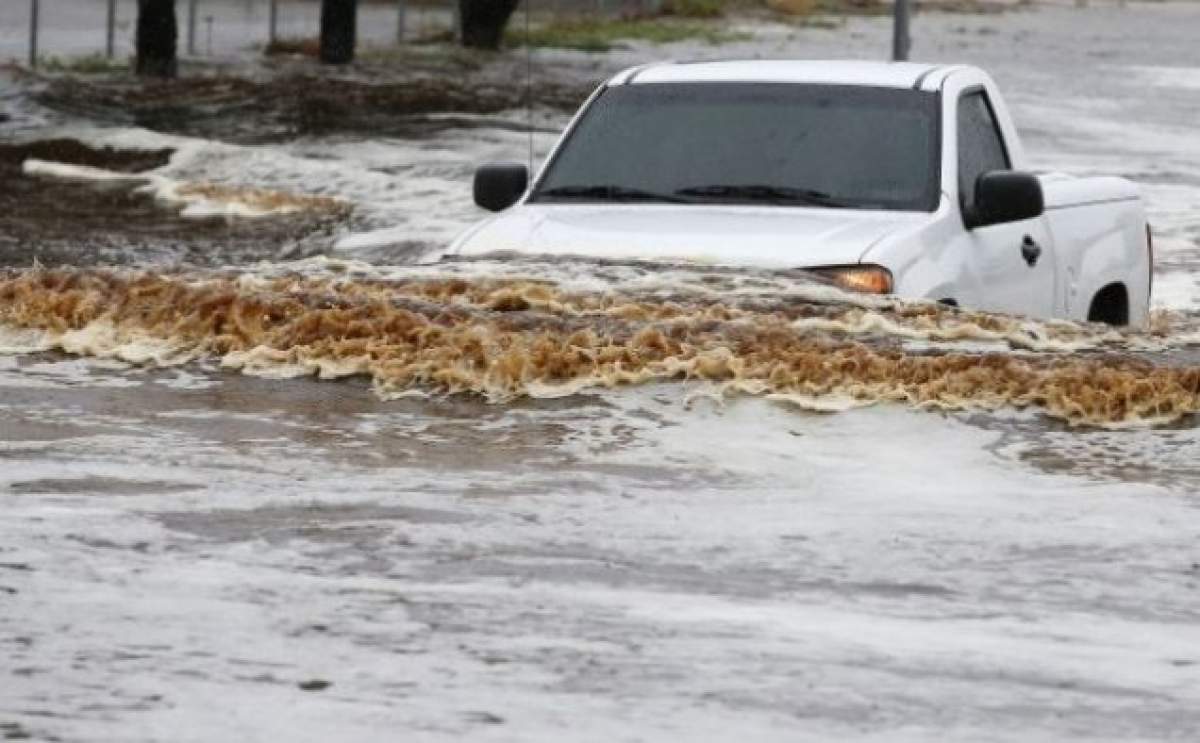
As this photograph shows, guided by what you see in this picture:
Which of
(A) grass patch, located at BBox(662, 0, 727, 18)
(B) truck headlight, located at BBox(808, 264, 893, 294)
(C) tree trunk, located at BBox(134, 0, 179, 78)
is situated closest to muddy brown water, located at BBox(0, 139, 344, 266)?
(B) truck headlight, located at BBox(808, 264, 893, 294)

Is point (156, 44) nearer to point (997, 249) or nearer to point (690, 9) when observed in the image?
point (997, 249)

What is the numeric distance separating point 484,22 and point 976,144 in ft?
112

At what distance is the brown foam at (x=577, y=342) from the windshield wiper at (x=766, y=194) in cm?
78

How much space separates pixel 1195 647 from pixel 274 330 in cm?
470

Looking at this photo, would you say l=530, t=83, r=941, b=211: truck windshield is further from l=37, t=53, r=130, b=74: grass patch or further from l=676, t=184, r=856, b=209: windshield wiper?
l=37, t=53, r=130, b=74: grass patch

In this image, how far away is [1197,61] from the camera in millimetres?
50688

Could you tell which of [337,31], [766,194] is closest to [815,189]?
[766,194]

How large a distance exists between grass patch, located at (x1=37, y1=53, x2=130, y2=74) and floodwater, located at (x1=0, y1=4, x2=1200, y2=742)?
2515cm

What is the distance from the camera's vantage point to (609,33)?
52.6 meters

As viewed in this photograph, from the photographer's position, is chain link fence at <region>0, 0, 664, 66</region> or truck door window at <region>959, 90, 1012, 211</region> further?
chain link fence at <region>0, 0, 664, 66</region>

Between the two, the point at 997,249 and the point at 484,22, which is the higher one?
the point at 997,249

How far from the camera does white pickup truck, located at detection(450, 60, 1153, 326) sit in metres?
11.5

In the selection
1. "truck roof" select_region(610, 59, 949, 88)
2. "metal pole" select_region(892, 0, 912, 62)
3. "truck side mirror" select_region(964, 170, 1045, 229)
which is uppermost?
"truck roof" select_region(610, 59, 949, 88)

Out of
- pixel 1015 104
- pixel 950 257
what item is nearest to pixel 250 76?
pixel 1015 104
